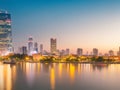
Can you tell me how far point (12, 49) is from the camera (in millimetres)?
150875

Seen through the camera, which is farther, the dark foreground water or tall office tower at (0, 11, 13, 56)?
tall office tower at (0, 11, 13, 56)

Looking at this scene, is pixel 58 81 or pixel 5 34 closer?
pixel 58 81

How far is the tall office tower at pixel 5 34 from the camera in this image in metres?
149

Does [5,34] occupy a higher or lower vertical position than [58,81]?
higher

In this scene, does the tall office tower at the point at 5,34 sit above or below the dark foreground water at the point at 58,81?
above

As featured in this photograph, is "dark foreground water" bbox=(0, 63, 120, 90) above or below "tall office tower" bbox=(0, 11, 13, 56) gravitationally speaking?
below

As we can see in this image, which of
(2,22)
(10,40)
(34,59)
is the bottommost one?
(34,59)

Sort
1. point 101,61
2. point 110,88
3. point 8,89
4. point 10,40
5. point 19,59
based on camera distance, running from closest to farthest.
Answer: point 8,89 < point 110,88 < point 101,61 < point 19,59 < point 10,40

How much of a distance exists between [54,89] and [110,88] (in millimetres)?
4894

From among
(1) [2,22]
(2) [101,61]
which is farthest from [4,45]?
(2) [101,61]

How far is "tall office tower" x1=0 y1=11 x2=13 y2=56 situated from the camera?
14888cm

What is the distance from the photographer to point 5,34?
154750mm

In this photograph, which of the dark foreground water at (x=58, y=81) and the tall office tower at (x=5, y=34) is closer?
the dark foreground water at (x=58, y=81)

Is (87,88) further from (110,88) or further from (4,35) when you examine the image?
(4,35)
